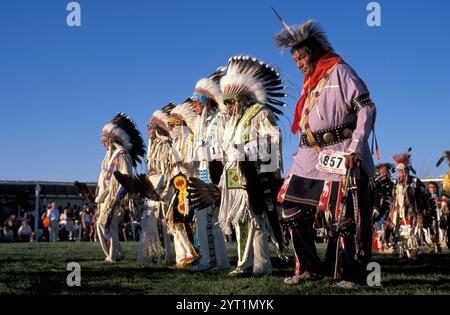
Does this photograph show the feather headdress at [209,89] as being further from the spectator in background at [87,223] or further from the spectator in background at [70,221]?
the spectator in background at [70,221]

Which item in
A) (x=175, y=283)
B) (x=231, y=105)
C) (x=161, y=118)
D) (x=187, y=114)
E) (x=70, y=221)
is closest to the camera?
(x=175, y=283)

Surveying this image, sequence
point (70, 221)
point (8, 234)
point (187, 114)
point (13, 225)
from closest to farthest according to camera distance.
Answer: point (187, 114) < point (8, 234) < point (13, 225) < point (70, 221)

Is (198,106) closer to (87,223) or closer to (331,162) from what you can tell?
(331,162)

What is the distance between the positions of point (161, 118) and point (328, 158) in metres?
4.61

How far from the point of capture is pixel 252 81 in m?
6.66

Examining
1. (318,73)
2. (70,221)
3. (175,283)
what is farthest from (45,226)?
(318,73)

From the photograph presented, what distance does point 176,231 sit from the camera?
807 cm

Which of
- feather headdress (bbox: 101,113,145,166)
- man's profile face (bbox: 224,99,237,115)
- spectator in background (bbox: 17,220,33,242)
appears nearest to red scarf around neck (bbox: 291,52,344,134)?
man's profile face (bbox: 224,99,237,115)

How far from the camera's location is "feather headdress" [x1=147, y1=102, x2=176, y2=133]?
9.08 metres

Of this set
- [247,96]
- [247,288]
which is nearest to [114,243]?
[247,96]

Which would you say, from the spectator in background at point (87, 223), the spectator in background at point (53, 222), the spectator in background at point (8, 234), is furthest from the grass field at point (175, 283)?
the spectator in background at point (8, 234)

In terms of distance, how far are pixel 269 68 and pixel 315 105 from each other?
176 centimetres
